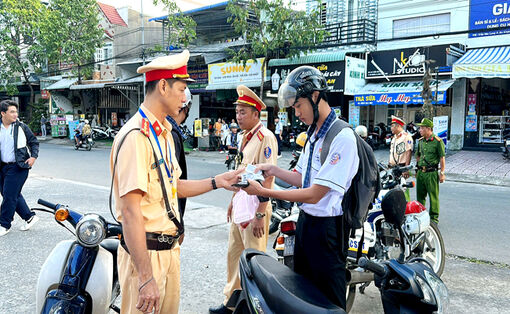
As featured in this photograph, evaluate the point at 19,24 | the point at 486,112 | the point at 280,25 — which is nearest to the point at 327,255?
the point at 280,25

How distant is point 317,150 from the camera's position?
2.53 metres

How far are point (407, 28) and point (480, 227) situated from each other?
41.5 feet

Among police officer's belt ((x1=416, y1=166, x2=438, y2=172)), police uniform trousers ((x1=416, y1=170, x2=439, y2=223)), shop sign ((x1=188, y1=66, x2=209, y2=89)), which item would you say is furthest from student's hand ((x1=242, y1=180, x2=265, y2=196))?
shop sign ((x1=188, y1=66, x2=209, y2=89))

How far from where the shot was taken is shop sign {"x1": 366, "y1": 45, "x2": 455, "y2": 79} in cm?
1523

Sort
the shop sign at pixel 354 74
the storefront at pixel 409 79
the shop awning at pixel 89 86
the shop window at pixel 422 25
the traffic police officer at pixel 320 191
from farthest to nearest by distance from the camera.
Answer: the shop awning at pixel 89 86 → the shop sign at pixel 354 74 → the shop window at pixel 422 25 → the storefront at pixel 409 79 → the traffic police officer at pixel 320 191

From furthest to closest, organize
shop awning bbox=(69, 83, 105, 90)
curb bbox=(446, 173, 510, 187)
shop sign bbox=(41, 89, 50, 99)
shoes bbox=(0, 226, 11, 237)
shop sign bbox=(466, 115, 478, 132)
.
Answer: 1. shop sign bbox=(41, 89, 50, 99)
2. shop awning bbox=(69, 83, 105, 90)
3. shop sign bbox=(466, 115, 478, 132)
4. curb bbox=(446, 173, 510, 187)
5. shoes bbox=(0, 226, 11, 237)

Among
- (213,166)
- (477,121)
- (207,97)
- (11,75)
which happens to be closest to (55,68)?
(11,75)

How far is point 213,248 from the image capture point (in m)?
5.04

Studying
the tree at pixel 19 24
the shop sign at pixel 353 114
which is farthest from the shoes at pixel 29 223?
the tree at pixel 19 24

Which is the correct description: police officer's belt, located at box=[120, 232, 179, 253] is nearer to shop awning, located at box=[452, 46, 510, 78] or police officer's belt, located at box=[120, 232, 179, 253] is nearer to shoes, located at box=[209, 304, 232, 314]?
shoes, located at box=[209, 304, 232, 314]

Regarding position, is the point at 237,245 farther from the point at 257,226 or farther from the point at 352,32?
the point at 352,32

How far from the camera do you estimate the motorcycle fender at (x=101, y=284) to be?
259 cm

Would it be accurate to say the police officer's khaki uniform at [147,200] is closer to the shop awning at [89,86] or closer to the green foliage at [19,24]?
the shop awning at [89,86]

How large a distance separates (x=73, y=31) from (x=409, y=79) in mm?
20373
